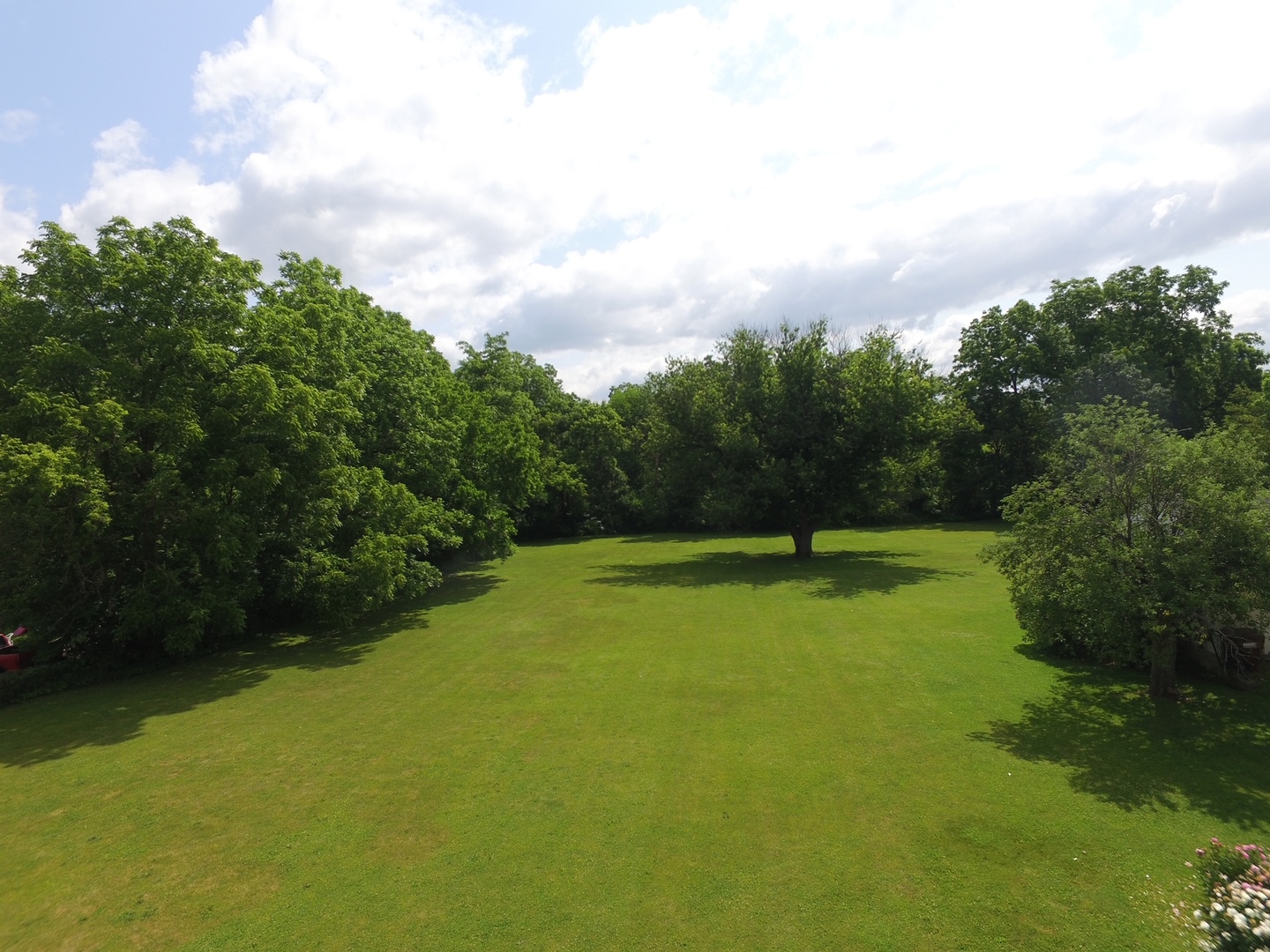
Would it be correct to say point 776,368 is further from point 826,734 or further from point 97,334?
point 97,334

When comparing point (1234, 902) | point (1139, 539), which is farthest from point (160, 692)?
point (1139, 539)

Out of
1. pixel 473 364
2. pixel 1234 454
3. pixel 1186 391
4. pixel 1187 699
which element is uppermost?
pixel 473 364

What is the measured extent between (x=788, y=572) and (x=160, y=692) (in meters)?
23.2

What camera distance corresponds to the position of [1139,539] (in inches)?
447

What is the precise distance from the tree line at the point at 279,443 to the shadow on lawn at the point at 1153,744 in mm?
5047

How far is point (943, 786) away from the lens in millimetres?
9750

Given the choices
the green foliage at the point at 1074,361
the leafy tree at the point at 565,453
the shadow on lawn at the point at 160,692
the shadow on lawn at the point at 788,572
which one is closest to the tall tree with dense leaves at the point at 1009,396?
the green foliage at the point at 1074,361

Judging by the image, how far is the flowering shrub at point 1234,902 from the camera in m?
5.70

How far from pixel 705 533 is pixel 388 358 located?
31353 millimetres

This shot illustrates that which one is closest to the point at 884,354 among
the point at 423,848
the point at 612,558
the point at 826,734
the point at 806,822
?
the point at 612,558

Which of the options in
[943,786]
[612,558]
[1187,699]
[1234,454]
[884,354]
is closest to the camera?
[943,786]

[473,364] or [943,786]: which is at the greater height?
[473,364]

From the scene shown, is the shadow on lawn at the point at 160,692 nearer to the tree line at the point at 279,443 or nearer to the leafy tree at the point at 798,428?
the tree line at the point at 279,443

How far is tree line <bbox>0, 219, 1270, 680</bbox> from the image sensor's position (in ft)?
52.3
